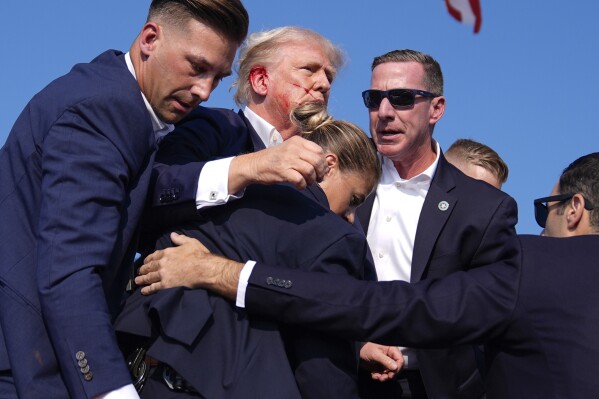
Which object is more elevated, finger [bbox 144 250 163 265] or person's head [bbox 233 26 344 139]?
person's head [bbox 233 26 344 139]

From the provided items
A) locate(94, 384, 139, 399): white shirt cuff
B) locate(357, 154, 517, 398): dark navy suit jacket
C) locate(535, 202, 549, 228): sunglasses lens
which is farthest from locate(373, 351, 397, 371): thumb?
locate(94, 384, 139, 399): white shirt cuff

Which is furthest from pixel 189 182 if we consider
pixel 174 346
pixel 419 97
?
pixel 419 97

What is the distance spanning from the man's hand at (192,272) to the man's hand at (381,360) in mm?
1853

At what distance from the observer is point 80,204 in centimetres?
360

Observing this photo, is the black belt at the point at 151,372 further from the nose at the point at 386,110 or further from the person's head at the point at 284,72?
the nose at the point at 386,110

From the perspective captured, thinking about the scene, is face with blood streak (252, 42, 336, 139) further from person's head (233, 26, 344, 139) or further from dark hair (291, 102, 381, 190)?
dark hair (291, 102, 381, 190)

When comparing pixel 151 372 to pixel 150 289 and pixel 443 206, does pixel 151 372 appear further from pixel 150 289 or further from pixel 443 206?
pixel 443 206

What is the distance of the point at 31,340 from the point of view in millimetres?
3646

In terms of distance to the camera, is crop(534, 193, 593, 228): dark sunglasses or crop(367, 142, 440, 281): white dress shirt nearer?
crop(534, 193, 593, 228): dark sunglasses

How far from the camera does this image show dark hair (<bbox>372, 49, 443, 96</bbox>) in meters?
7.80

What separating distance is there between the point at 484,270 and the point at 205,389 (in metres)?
1.52

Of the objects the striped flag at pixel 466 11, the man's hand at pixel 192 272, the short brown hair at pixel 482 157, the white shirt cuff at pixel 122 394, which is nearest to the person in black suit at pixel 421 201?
the short brown hair at pixel 482 157

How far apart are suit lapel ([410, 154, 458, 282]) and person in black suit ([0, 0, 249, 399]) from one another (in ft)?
8.69

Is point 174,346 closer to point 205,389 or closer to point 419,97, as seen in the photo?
point 205,389
